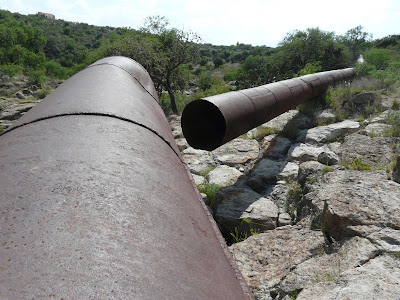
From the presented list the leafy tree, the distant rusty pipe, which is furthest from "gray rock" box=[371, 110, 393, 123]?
the leafy tree

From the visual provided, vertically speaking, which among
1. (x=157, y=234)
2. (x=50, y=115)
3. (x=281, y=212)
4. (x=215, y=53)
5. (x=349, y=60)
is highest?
(x=215, y=53)

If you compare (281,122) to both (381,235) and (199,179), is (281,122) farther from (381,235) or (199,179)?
(381,235)

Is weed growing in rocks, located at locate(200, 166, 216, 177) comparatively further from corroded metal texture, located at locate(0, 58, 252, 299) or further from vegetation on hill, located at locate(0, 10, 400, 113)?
vegetation on hill, located at locate(0, 10, 400, 113)

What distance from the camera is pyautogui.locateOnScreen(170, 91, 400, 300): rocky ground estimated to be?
187 cm

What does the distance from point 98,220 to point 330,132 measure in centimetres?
513

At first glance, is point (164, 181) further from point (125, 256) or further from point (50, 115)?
point (50, 115)

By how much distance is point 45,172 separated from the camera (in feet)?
2.58

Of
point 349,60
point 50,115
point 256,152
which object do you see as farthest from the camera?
point 349,60

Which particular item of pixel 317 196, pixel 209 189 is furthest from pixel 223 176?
pixel 317 196

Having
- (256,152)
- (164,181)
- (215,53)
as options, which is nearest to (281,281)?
(164,181)

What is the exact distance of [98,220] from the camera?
0.68 metres

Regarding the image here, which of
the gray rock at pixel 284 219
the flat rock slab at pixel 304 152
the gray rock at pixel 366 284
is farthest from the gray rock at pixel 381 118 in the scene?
the gray rock at pixel 366 284

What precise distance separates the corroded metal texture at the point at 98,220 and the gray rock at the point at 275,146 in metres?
3.93

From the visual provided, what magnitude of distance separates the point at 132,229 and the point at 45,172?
0.99 ft
